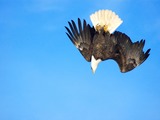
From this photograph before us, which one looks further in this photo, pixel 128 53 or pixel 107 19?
pixel 128 53

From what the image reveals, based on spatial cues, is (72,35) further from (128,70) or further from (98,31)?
(128,70)

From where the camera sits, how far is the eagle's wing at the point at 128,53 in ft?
42.6

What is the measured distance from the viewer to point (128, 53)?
13227mm

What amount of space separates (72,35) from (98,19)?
0.88 metres

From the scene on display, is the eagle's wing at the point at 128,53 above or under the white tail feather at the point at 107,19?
under

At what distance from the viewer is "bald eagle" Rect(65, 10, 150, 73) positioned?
12.7 metres

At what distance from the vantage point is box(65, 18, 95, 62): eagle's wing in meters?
12.6

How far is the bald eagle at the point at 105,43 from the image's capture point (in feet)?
41.7

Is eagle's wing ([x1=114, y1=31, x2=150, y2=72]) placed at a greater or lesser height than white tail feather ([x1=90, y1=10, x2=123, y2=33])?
lesser

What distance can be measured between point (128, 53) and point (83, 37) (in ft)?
4.66

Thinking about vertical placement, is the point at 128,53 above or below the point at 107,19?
below

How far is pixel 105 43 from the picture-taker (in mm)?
12750

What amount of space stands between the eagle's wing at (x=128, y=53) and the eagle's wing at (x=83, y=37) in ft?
2.51

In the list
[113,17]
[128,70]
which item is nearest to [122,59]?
[128,70]
